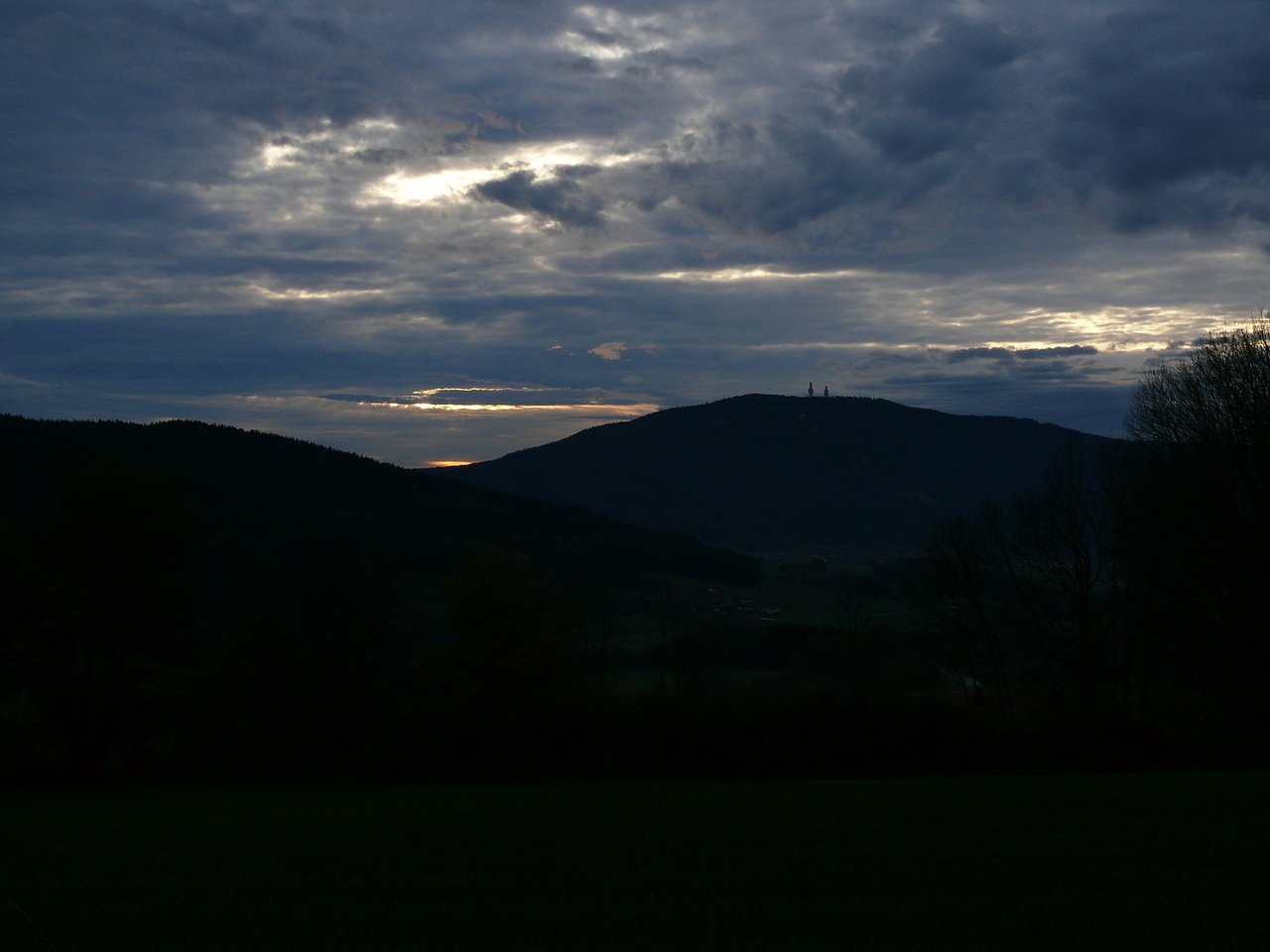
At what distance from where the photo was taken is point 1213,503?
1201 inches

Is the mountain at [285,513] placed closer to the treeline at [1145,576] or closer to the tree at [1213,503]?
the treeline at [1145,576]

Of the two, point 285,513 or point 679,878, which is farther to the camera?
point 285,513

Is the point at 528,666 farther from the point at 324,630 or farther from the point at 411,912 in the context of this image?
the point at 411,912

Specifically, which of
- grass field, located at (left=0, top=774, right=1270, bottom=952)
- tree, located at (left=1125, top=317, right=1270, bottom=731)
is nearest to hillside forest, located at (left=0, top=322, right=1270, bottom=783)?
tree, located at (left=1125, top=317, right=1270, bottom=731)

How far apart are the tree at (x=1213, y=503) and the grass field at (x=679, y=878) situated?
16.8 meters

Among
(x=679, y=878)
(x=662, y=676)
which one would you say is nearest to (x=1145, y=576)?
(x=662, y=676)

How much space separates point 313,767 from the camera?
34812 millimetres

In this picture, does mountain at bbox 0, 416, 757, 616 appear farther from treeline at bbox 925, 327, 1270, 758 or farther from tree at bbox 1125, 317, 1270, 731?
tree at bbox 1125, 317, 1270, 731

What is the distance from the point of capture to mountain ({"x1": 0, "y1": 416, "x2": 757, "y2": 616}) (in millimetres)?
38188

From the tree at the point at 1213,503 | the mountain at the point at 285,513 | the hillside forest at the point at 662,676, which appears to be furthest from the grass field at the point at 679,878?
the mountain at the point at 285,513

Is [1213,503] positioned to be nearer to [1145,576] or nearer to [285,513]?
[1145,576]

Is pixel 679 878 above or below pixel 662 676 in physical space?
above

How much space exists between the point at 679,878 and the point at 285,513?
3089 inches

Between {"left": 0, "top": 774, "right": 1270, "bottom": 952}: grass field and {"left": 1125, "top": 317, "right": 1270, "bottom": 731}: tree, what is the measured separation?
55.3ft
